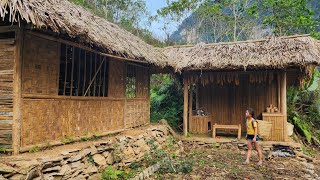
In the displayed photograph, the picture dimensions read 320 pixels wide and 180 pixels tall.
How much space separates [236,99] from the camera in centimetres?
1122

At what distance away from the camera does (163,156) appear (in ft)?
25.0

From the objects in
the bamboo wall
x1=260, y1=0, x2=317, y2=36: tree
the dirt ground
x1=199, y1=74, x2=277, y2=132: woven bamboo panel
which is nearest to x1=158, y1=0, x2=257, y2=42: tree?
x1=260, y1=0, x2=317, y2=36: tree

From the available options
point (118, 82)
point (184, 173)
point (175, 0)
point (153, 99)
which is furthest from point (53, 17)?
point (175, 0)

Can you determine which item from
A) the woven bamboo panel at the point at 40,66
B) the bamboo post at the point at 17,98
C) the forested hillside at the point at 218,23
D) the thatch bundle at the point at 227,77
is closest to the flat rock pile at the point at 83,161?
the bamboo post at the point at 17,98

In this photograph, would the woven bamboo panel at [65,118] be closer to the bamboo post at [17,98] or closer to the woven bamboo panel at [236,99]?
the bamboo post at [17,98]

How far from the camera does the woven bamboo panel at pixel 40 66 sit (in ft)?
16.3

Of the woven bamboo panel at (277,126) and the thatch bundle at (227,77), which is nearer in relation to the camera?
the woven bamboo panel at (277,126)

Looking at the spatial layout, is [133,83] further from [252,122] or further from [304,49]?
[304,49]

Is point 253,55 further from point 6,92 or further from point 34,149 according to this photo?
point 6,92

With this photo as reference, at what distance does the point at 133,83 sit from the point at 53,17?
4.92 m

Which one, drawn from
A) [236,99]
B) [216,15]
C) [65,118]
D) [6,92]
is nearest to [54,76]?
[65,118]

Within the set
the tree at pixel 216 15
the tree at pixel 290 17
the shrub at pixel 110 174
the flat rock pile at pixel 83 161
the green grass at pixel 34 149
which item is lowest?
the shrub at pixel 110 174

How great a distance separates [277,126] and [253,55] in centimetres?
254

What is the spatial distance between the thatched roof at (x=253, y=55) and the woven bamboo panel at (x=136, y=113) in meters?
1.83
